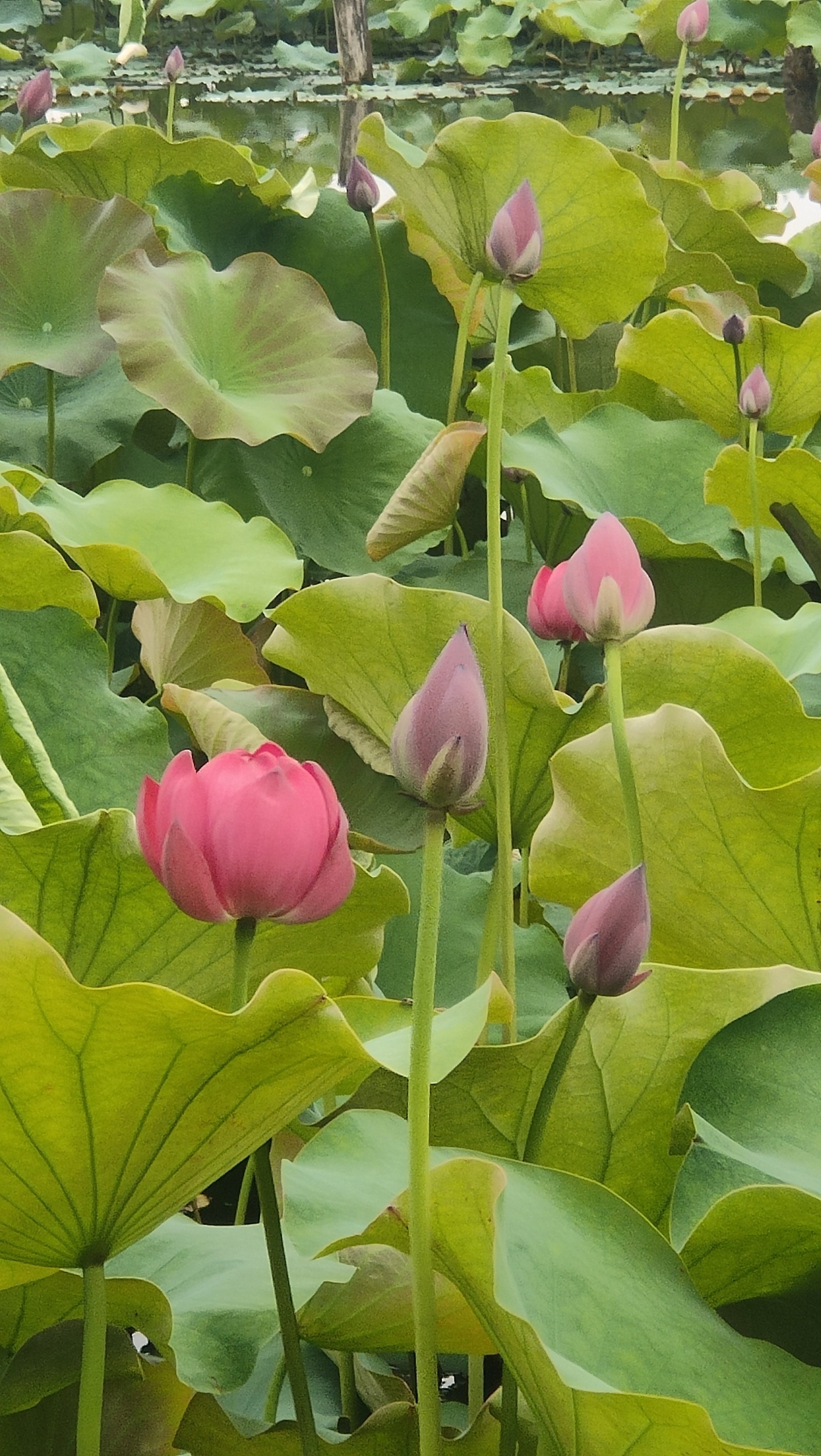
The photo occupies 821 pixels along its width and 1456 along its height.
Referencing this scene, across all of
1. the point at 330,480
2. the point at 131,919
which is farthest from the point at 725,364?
the point at 131,919

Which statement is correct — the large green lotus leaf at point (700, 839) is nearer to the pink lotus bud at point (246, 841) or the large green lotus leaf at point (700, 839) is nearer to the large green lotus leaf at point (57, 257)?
the pink lotus bud at point (246, 841)

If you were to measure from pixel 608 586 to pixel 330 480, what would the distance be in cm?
76

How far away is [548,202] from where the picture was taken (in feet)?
4.03

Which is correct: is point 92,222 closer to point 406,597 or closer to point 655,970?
point 406,597

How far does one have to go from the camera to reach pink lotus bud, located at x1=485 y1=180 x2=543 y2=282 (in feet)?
2.37

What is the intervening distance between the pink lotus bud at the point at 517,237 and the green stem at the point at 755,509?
12.7 inches

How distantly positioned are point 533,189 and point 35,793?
0.83 m

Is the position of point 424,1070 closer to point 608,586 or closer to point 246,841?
point 246,841

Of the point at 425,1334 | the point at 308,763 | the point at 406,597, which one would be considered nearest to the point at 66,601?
the point at 406,597

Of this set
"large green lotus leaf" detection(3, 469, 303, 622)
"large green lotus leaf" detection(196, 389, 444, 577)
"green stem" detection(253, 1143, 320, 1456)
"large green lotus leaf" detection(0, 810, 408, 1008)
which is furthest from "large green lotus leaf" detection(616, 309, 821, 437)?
"green stem" detection(253, 1143, 320, 1456)

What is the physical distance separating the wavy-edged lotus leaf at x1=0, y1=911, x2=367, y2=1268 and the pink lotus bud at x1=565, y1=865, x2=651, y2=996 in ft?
0.24

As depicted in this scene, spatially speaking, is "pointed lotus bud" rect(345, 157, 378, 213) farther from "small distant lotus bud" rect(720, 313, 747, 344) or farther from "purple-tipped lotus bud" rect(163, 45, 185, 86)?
"purple-tipped lotus bud" rect(163, 45, 185, 86)

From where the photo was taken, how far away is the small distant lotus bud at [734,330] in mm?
1109

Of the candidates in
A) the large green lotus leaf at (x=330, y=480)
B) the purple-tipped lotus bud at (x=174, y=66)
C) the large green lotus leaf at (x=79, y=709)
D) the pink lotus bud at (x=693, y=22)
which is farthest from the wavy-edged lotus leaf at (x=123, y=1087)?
the purple-tipped lotus bud at (x=174, y=66)
